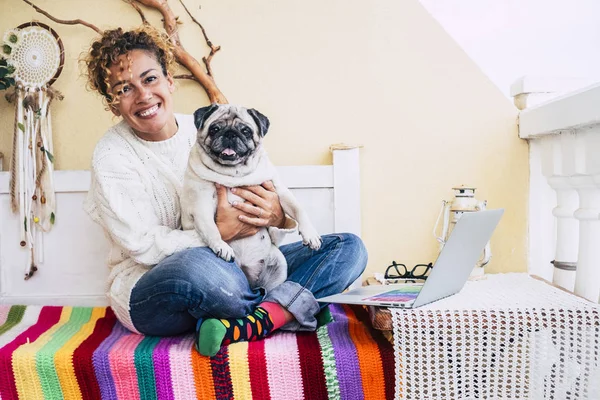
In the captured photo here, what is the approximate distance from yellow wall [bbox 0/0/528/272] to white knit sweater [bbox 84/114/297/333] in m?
0.43

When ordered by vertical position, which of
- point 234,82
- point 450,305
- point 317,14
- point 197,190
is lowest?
point 450,305

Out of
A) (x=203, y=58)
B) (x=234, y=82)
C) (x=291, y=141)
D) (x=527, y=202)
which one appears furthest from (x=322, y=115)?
(x=527, y=202)

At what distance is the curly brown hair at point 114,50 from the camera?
1421 millimetres

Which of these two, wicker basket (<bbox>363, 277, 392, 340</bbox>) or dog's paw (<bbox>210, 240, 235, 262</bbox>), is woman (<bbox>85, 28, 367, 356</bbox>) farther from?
wicker basket (<bbox>363, 277, 392, 340</bbox>)

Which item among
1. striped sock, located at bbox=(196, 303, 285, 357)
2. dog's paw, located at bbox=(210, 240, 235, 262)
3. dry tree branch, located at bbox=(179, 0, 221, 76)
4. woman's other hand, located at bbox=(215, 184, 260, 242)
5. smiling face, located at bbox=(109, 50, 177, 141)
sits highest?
dry tree branch, located at bbox=(179, 0, 221, 76)

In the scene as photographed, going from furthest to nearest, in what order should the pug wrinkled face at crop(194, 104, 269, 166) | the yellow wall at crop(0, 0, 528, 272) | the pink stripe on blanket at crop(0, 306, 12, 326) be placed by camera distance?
1. the yellow wall at crop(0, 0, 528, 272)
2. the pink stripe on blanket at crop(0, 306, 12, 326)
3. the pug wrinkled face at crop(194, 104, 269, 166)

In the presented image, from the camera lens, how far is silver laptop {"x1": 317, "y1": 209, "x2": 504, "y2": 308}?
3.78 ft

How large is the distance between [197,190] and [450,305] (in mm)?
642

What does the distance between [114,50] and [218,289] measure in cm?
68

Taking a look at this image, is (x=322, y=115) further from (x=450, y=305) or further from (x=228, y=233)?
(x=450, y=305)

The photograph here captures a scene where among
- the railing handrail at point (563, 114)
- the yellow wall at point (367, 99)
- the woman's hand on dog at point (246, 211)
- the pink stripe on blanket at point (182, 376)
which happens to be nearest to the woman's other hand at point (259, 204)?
the woman's hand on dog at point (246, 211)

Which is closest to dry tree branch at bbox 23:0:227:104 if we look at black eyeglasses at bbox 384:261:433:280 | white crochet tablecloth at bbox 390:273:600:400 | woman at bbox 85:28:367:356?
woman at bbox 85:28:367:356

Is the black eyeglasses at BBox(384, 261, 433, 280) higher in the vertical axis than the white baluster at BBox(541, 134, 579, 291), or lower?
lower

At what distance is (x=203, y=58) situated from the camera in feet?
6.06
